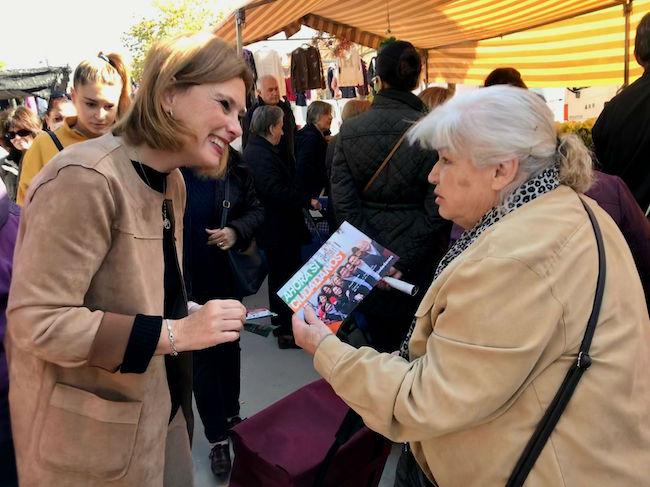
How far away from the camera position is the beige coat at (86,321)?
3.95 feet

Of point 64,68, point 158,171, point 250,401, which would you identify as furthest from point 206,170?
point 64,68

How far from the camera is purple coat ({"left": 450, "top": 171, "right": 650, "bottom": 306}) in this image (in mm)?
2080

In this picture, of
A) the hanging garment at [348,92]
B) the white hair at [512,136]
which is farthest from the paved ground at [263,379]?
the hanging garment at [348,92]

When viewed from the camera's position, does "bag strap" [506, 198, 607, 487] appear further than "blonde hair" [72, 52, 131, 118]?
No

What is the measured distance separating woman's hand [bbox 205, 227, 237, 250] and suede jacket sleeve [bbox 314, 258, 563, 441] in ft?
5.65

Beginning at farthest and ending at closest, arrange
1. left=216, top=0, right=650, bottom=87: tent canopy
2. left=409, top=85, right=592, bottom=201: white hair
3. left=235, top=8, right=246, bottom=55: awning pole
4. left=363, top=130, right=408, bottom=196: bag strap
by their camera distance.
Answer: left=216, top=0, right=650, bottom=87: tent canopy
left=235, top=8, right=246, bottom=55: awning pole
left=363, top=130, right=408, bottom=196: bag strap
left=409, top=85, right=592, bottom=201: white hair

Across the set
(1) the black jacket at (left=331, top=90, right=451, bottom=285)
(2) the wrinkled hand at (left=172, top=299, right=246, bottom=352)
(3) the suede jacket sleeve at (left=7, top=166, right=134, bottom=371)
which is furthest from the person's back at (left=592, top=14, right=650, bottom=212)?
(3) the suede jacket sleeve at (left=7, top=166, right=134, bottom=371)

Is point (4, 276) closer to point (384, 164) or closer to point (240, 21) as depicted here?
point (384, 164)

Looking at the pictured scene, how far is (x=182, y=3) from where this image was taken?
3725 centimetres

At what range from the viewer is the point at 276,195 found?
173 inches

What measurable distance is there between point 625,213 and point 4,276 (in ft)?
6.80

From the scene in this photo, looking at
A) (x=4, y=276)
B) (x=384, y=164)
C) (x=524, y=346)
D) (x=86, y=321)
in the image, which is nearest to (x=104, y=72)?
(x=384, y=164)

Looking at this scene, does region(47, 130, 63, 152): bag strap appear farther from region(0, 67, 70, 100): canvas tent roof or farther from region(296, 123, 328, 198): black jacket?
region(0, 67, 70, 100): canvas tent roof

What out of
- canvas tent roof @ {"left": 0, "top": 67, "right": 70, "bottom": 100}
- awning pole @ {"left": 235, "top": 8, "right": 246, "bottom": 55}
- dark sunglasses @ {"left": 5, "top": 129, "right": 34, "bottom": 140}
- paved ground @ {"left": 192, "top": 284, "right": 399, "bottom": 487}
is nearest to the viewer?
paved ground @ {"left": 192, "top": 284, "right": 399, "bottom": 487}
